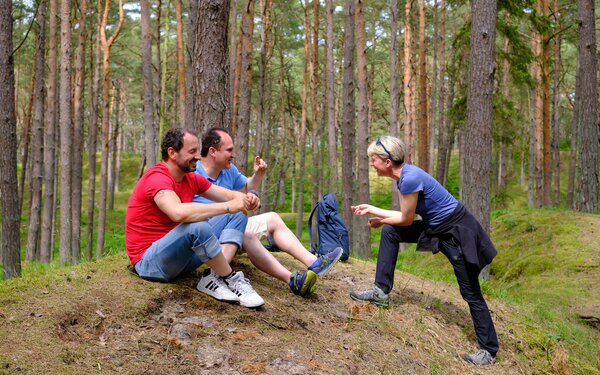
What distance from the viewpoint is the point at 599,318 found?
6.80m

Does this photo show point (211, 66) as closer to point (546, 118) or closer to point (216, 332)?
point (216, 332)

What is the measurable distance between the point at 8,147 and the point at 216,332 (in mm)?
4507

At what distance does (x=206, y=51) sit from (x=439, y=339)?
385 centimetres

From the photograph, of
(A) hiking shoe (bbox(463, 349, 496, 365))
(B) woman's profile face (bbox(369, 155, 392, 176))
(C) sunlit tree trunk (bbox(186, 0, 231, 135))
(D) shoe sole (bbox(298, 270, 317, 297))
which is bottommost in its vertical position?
(A) hiking shoe (bbox(463, 349, 496, 365))

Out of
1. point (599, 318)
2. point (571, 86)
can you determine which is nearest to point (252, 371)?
point (599, 318)

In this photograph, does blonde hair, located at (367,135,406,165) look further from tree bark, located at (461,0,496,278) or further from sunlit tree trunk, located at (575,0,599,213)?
sunlit tree trunk, located at (575,0,599,213)

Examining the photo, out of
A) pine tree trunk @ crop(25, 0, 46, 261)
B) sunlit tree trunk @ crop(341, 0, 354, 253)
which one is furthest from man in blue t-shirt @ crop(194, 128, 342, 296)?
pine tree trunk @ crop(25, 0, 46, 261)

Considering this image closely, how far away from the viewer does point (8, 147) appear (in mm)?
6559

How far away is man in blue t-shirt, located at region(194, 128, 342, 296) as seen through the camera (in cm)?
465

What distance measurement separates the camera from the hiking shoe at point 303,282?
4.57 metres

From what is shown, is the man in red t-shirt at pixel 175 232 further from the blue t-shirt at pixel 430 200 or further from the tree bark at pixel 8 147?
the tree bark at pixel 8 147

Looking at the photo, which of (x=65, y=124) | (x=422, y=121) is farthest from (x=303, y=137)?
(x=65, y=124)

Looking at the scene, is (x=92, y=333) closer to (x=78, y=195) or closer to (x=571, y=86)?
(x=78, y=195)

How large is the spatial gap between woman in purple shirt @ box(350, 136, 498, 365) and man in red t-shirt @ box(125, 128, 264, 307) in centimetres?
122
